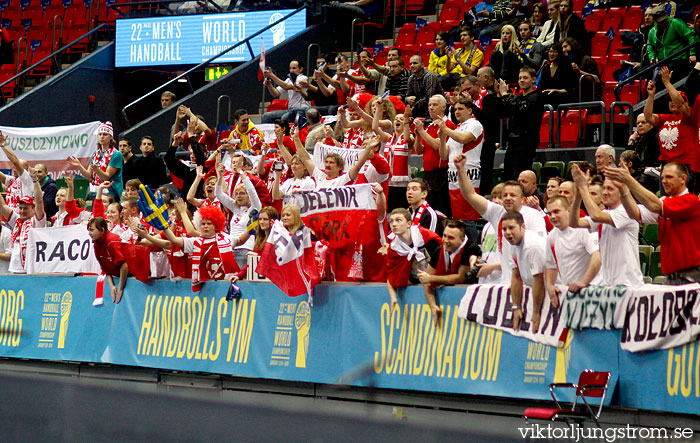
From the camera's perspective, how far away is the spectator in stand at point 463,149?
12305mm

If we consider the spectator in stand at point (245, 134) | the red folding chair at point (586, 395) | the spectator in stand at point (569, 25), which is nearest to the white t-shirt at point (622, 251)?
the red folding chair at point (586, 395)

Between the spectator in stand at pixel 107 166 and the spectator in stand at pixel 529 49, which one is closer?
the spectator in stand at pixel 529 49

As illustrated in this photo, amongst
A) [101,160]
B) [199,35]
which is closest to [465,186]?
[101,160]

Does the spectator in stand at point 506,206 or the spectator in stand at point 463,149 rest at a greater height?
the spectator in stand at point 463,149

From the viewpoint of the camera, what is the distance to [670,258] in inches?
355

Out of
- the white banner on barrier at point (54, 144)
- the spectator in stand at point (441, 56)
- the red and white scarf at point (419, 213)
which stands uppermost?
the spectator in stand at point (441, 56)

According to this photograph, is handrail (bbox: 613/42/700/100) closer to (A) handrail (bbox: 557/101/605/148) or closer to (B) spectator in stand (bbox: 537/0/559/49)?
(A) handrail (bbox: 557/101/605/148)

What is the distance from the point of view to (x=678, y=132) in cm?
1258

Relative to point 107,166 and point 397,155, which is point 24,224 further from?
point 397,155

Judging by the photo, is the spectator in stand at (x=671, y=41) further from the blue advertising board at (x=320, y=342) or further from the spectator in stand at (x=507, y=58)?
the blue advertising board at (x=320, y=342)

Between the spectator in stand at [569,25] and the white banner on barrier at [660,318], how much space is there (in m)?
7.85

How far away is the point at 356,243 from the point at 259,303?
4.78ft

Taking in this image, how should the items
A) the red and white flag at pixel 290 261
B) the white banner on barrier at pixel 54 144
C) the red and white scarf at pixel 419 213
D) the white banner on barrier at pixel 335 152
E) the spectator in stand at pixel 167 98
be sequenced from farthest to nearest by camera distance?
the spectator in stand at pixel 167 98
the white banner on barrier at pixel 54 144
the white banner on barrier at pixel 335 152
the red and white flag at pixel 290 261
the red and white scarf at pixel 419 213

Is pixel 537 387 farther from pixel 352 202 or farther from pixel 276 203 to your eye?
pixel 276 203
